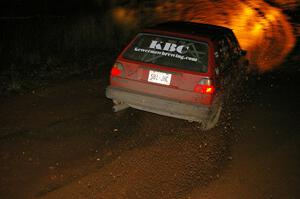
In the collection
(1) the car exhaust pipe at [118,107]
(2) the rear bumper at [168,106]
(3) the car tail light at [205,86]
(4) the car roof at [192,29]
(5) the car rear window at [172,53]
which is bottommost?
(1) the car exhaust pipe at [118,107]

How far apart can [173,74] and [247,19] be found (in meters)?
12.8

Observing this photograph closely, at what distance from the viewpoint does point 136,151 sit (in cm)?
562

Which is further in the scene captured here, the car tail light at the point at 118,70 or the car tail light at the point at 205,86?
the car tail light at the point at 118,70

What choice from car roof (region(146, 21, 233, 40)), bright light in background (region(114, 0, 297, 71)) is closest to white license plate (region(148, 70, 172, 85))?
car roof (region(146, 21, 233, 40))

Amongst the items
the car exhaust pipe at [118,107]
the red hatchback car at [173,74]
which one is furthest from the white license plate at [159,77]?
the car exhaust pipe at [118,107]

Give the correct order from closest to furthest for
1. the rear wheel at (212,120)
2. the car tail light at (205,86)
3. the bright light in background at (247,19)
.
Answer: the car tail light at (205,86) → the rear wheel at (212,120) → the bright light in background at (247,19)

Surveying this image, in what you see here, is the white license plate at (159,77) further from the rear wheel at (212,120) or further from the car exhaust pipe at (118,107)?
the car exhaust pipe at (118,107)

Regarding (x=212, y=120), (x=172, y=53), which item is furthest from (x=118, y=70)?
(x=212, y=120)

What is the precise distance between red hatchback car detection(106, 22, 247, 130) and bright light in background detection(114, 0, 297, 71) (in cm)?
530

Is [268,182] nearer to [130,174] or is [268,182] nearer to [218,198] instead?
[218,198]

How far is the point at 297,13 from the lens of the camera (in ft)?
65.0

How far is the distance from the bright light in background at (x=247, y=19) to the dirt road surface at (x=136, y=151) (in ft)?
16.4

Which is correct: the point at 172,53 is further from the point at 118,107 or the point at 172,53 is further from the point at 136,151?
the point at 136,151

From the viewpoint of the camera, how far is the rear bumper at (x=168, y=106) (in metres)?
5.97
